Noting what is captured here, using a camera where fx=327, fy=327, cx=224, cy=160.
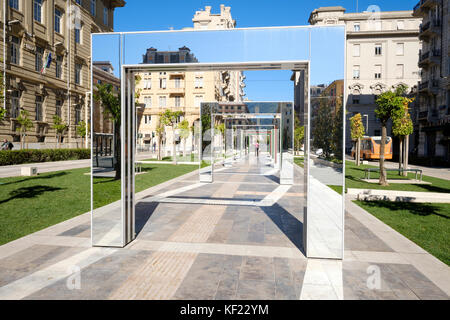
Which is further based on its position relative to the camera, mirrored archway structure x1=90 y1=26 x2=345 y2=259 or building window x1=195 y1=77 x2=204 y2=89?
building window x1=195 y1=77 x2=204 y2=89

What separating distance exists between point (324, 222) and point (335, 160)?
908 mm

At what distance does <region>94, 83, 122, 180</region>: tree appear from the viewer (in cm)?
514

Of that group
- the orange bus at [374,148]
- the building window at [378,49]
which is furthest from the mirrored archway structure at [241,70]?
the building window at [378,49]

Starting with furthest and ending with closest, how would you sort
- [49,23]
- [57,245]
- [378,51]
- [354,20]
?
[354,20] → [378,51] → [49,23] → [57,245]

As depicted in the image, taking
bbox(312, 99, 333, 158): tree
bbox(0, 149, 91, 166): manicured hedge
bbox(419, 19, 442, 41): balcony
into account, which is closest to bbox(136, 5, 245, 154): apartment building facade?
bbox(0, 149, 91, 166): manicured hedge

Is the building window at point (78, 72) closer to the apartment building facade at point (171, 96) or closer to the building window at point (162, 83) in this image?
the apartment building facade at point (171, 96)

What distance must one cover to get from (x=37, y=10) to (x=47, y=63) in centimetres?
507

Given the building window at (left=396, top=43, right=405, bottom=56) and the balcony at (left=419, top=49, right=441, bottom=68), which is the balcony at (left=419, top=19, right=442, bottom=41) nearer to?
the balcony at (left=419, top=49, right=441, bottom=68)

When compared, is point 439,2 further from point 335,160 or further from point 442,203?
point 335,160

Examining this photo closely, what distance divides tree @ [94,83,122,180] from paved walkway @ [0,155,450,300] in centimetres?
143

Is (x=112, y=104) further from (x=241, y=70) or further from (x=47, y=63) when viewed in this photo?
(x=47, y=63)

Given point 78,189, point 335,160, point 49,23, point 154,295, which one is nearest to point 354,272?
point 335,160

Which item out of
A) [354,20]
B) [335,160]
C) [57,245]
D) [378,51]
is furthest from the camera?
[354,20]
